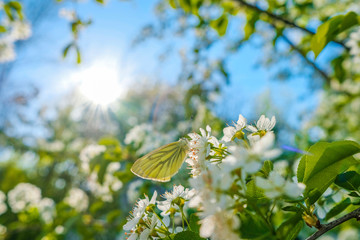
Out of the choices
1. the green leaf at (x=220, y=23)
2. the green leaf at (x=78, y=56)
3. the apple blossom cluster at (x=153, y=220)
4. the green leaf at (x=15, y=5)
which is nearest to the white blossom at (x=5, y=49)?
the green leaf at (x=15, y=5)

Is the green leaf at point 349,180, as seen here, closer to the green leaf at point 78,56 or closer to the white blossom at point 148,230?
the white blossom at point 148,230

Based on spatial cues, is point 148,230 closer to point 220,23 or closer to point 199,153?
point 199,153

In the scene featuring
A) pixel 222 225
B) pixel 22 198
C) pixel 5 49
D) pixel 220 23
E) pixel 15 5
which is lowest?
pixel 222 225

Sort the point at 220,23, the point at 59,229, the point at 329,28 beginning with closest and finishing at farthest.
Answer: the point at 329,28
the point at 220,23
the point at 59,229

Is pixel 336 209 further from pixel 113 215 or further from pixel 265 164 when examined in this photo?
pixel 113 215

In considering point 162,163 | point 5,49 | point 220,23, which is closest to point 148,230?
point 162,163
